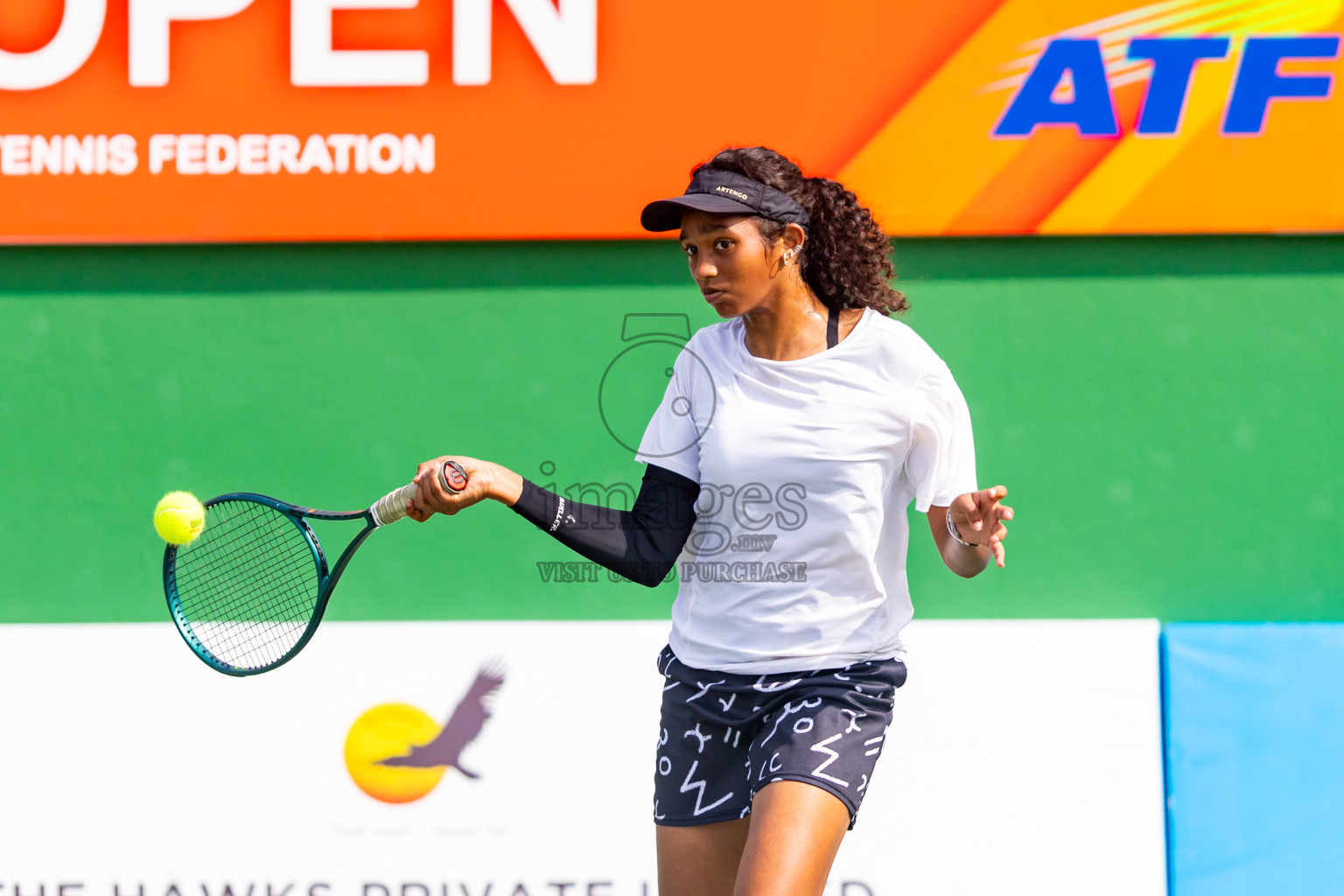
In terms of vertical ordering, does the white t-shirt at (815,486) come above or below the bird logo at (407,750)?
above

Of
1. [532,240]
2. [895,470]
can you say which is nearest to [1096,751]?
[895,470]

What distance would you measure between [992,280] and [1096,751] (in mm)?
1499

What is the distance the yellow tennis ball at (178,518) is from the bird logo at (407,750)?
3.97 feet

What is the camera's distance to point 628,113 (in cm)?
383

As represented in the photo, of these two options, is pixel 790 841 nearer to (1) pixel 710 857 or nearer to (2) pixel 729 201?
(1) pixel 710 857

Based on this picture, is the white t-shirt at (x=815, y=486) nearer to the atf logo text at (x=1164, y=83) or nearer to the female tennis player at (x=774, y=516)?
the female tennis player at (x=774, y=516)

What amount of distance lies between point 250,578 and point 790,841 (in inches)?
77.0

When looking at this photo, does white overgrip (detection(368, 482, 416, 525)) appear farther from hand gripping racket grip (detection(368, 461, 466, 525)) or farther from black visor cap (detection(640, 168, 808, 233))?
black visor cap (detection(640, 168, 808, 233))

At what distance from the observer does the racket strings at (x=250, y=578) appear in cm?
331

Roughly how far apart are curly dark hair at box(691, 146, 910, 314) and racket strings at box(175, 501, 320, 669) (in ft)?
5.33

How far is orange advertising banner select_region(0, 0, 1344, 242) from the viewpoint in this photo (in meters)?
3.76

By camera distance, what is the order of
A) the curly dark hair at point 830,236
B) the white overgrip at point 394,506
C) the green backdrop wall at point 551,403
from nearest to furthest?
the white overgrip at point 394,506, the curly dark hair at point 830,236, the green backdrop wall at point 551,403

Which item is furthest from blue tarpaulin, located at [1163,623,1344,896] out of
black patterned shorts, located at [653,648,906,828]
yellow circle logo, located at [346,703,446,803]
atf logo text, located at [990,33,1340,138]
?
yellow circle logo, located at [346,703,446,803]

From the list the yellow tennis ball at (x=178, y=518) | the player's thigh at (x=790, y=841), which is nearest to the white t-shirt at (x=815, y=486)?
the player's thigh at (x=790, y=841)
